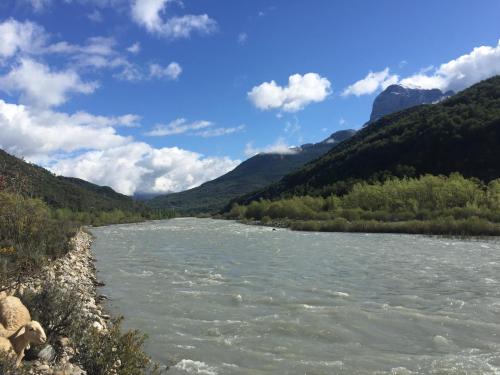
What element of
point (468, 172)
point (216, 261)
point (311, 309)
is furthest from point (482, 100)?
point (311, 309)

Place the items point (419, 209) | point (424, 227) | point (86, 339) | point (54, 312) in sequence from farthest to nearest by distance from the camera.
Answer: point (419, 209) < point (424, 227) < point (54, 312) < point (86, 339)

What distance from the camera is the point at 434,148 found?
116312mm

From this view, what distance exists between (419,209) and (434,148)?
55.6m

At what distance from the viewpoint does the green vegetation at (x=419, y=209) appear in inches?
1959

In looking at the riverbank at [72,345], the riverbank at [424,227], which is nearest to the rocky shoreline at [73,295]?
the riverbank at [72,345]

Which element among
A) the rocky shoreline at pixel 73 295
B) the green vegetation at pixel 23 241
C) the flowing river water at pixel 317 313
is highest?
the green vegetation at pixel 23 241

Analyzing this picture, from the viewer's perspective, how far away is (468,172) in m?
100

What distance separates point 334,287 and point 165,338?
904 cm

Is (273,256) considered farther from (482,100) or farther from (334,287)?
(482,100)

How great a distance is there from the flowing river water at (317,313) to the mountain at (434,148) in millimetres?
82496

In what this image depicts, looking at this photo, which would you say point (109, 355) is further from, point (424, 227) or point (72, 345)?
point (424, 227)

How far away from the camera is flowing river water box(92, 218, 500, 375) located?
34.2 feet

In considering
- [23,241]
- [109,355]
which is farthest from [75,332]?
[23,241]

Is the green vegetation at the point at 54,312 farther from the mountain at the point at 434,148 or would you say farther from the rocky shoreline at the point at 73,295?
the mountain at the point at 434,148
